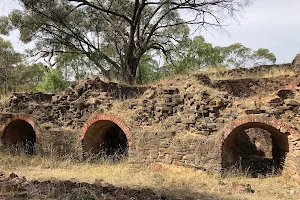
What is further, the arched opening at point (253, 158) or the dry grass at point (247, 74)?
the dry grass at point (247, 74)

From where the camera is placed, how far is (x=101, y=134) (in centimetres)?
1203

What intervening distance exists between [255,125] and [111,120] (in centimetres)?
454

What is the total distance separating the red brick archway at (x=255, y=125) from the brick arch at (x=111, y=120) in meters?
2.92

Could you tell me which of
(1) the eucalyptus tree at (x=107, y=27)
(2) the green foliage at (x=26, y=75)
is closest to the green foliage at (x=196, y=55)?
(1) the eucalyptus tree at (x=107, y=27)

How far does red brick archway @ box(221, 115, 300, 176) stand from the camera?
808 cm

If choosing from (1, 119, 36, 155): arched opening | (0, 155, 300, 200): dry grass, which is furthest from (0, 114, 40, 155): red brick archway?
(0, 155, 300, 200): dry grass

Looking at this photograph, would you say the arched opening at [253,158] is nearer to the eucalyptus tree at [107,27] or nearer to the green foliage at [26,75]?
the eucalyptus tree at [107,27]

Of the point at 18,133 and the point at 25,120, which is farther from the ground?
the point at 25,120

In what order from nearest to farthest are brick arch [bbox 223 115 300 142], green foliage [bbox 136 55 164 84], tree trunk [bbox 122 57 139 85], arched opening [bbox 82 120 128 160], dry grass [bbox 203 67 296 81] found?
brick arch [bbox 223 115 300 142], arched opening [bbox 82 120 128 160], dry grass [bbox 203 67 296 81], tree trunk [bbox 122 57 139 85], green foliage [bbox 136 55 164 84]

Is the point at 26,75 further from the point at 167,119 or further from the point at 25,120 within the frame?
the point at 167,119

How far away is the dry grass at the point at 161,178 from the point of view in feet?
23.8

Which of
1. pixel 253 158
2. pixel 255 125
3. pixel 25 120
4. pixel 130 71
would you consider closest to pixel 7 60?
pixel 130 71

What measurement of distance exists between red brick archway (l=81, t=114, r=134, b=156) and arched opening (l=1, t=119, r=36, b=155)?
2.38m

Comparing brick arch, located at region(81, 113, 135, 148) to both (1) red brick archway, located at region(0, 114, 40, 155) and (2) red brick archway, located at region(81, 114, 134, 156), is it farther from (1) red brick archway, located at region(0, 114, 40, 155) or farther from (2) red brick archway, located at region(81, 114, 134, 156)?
(1) red brick archway, located at region(0, 114, 40, 155)
